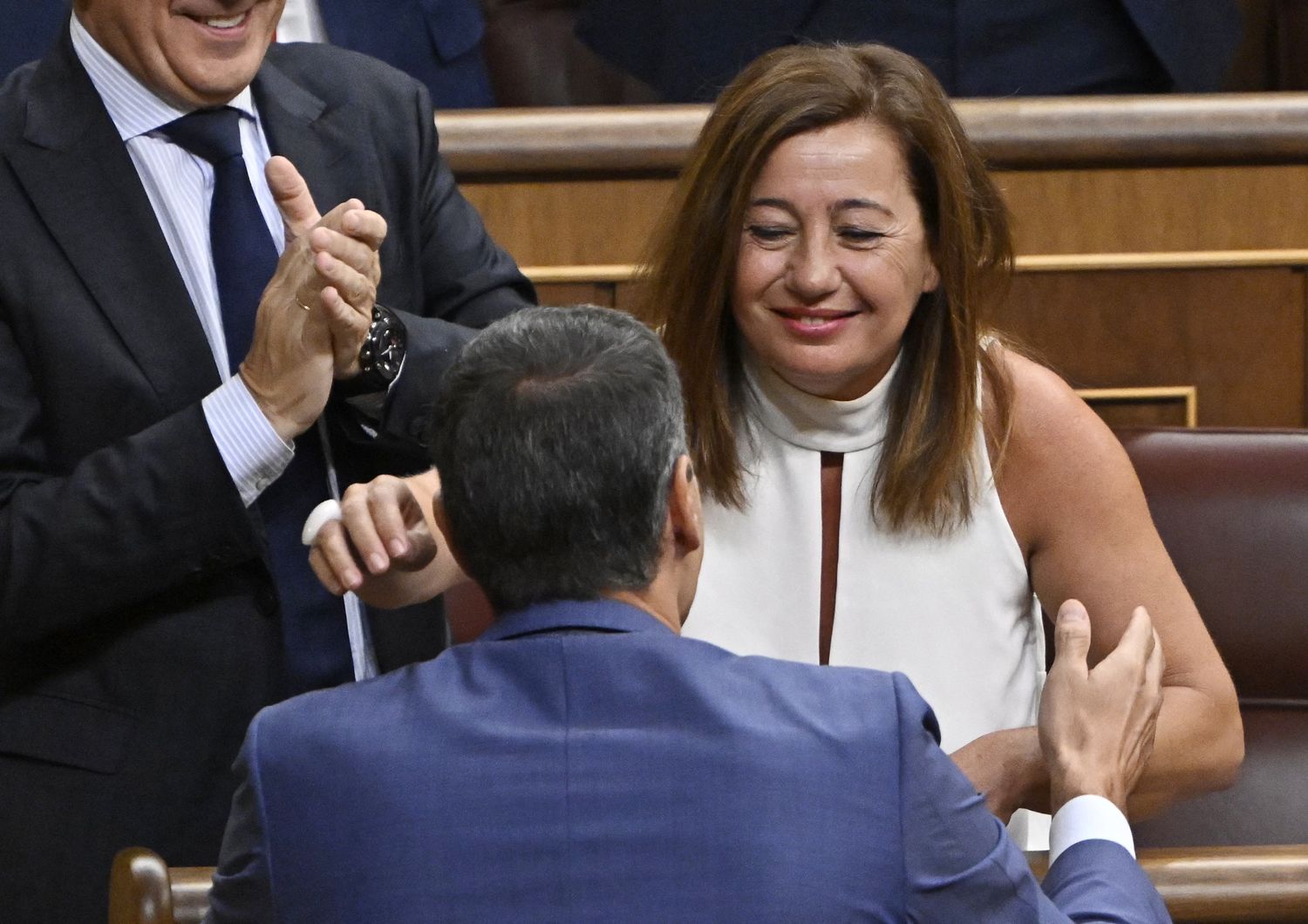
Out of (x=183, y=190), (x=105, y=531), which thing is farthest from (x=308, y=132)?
(x=105, y=531)

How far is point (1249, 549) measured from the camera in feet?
6.77

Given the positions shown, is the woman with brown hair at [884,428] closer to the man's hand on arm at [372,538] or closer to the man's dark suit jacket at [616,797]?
the man's hand on arm at [372,538]

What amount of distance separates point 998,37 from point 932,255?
3.03 ft

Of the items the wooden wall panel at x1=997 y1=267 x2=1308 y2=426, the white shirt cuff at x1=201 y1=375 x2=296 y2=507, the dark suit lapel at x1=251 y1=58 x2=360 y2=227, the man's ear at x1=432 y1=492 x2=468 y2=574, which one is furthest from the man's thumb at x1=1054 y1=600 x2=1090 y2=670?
the wooden wall panel at x1=997 y1=267 x2=1308 y2=426

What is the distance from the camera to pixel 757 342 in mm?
1754

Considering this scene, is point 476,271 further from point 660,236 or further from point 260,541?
point 260,541

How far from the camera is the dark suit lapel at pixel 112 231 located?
1.58 m

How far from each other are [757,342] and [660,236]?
0.49ft

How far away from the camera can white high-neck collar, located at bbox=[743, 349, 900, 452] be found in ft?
5.93

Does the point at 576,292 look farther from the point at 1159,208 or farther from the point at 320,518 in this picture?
the point at 320,518

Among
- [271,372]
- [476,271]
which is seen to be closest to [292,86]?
[476,271]

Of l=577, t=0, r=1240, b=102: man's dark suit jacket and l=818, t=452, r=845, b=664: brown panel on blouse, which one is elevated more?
l=577, t=0, r=1240, b=102: man's dark suit jacket

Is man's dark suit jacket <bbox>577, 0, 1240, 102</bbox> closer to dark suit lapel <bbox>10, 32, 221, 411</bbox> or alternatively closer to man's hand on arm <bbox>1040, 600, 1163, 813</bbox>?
dark suit lapel <bbox>10, 32, 221, 411</bbox>

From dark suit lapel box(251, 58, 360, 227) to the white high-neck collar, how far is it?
428 mm
